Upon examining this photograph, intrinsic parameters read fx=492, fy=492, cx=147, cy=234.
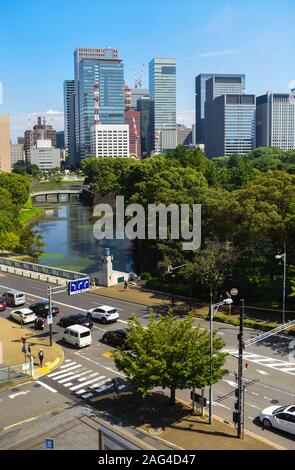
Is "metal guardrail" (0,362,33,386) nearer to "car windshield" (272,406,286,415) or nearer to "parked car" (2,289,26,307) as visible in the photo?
"car windshield" (272,406,286,415)

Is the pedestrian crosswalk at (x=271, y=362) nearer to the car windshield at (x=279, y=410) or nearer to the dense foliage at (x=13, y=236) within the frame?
the car windshield at (x=279, y=410)

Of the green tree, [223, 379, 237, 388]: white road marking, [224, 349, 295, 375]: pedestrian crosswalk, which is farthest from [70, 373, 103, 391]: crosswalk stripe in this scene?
[224, 349, 295, 375]: pedestrian crosswalk

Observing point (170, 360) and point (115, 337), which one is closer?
point (170, 360)

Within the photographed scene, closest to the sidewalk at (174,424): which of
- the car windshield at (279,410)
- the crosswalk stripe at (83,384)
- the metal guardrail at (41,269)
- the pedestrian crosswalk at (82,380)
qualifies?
the pedestrian crosswalk at (82,380)

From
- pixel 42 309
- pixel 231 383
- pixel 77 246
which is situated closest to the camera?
pixel 231 383

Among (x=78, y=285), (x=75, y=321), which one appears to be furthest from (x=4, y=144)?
(x=78, y=285)

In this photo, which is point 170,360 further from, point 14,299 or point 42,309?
point 14,299
